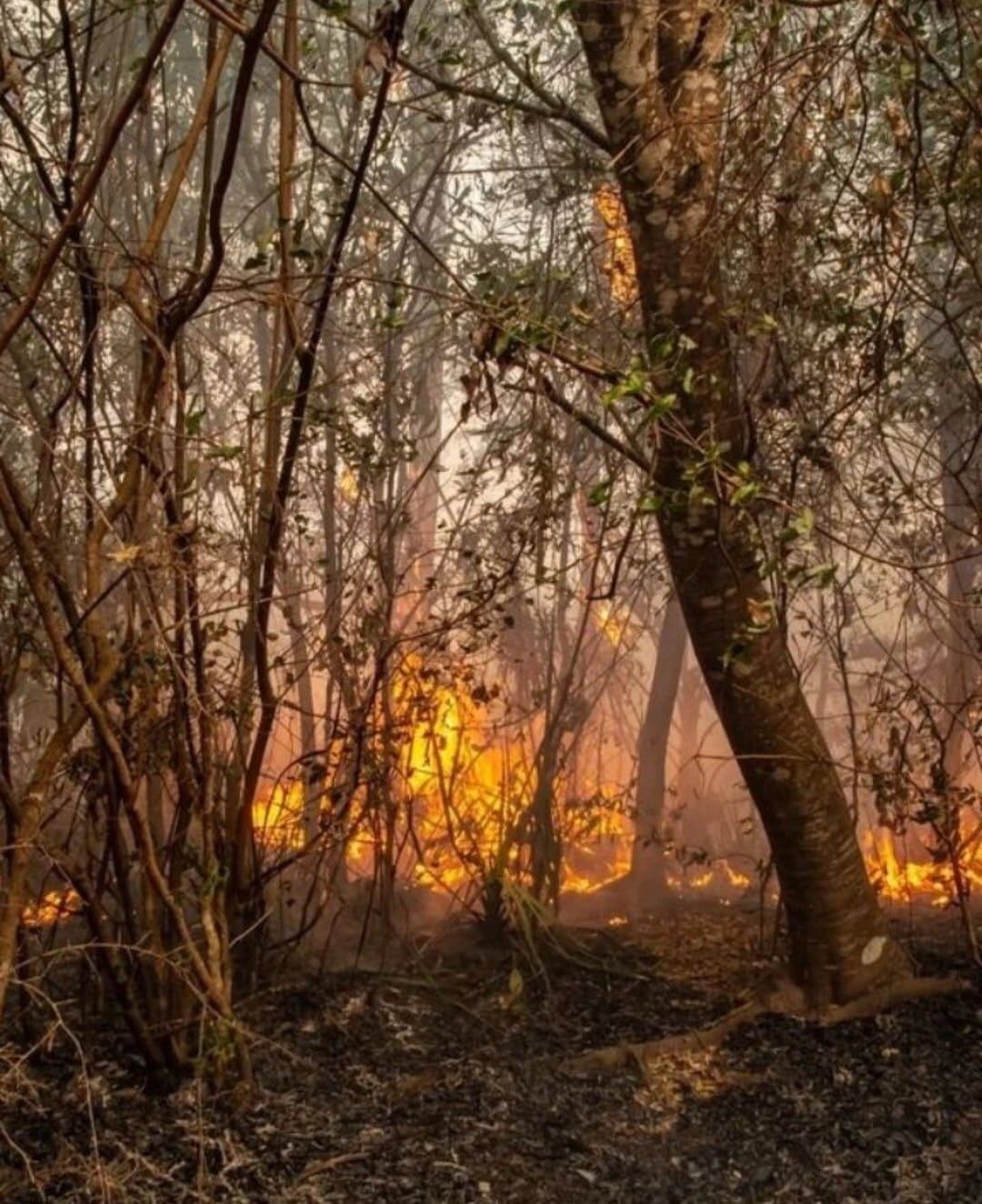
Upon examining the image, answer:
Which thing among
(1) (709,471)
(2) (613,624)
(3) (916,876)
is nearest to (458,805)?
(1) (709,471)

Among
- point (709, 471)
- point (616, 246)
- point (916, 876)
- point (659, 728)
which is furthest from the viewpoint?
point (659, 728)

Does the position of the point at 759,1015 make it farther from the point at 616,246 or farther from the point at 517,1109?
the point at 616,246

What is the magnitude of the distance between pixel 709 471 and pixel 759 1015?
187 centimetres

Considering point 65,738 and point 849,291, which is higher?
point 849,291

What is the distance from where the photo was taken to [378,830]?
4.30m

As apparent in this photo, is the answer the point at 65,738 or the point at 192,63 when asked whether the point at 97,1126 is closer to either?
the point at 65,738

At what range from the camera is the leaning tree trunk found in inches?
137

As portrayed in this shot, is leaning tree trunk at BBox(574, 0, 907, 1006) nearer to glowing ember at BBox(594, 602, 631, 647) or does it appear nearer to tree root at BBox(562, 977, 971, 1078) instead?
tree root at BBox(562, 977, 971, 1078)

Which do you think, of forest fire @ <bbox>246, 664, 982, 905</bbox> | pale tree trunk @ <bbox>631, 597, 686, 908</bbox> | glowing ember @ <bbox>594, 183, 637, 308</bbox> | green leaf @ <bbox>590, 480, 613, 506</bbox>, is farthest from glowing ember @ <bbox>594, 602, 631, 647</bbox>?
green leaf @ <bbox>590, 480, 613, 506</bbox>

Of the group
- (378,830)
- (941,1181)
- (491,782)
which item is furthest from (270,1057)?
(491,782)

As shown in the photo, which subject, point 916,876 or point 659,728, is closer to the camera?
point 916,876

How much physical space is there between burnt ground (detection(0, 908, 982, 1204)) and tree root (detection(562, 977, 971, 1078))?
41 mm

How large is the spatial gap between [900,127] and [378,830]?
2701mm

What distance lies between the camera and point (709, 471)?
320 cm
